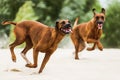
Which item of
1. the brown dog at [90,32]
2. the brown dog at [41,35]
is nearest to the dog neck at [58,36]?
the brown dog at [41,35]

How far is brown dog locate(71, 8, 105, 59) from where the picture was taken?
39.6 ft

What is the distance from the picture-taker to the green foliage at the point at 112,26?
95.5ft

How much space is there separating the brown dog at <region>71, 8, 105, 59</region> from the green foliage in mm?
14758

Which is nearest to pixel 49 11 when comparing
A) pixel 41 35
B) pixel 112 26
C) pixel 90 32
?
pixel 112 26

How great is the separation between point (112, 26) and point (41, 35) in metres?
20.2

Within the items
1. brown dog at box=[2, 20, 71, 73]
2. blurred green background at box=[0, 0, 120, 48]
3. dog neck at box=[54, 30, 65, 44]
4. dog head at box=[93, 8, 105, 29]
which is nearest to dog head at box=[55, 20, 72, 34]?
brown dog at box=[2, 20, 71, 73]

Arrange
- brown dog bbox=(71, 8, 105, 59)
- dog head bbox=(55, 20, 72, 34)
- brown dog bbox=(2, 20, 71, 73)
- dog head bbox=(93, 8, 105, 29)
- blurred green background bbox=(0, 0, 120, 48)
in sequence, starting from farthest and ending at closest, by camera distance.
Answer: blurred green background bbox=(0, 0, 120, 48), brown dog bbox=(71, 8, 105, 59), dog head bbox=(93, 8, 105, 29), brown dog bbox=(2, 20, 71, 73), dog head bbox=(55, 20, 72, 34)

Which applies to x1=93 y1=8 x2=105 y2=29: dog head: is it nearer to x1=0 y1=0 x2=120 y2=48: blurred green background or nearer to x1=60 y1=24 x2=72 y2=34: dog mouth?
x1=60 y1=24 x2=72 y2=34: dog mouth

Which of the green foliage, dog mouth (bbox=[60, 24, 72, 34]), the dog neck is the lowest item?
the green foliage

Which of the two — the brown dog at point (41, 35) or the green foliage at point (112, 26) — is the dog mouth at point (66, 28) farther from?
the green foliage at point (112, 26)

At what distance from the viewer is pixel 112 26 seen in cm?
3062

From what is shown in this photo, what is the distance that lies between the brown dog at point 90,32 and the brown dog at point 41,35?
1616 millimetres

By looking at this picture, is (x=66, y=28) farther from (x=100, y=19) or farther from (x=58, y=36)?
A: (x=100, y=19)

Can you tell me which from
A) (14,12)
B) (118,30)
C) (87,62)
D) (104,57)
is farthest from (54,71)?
(118,30)
